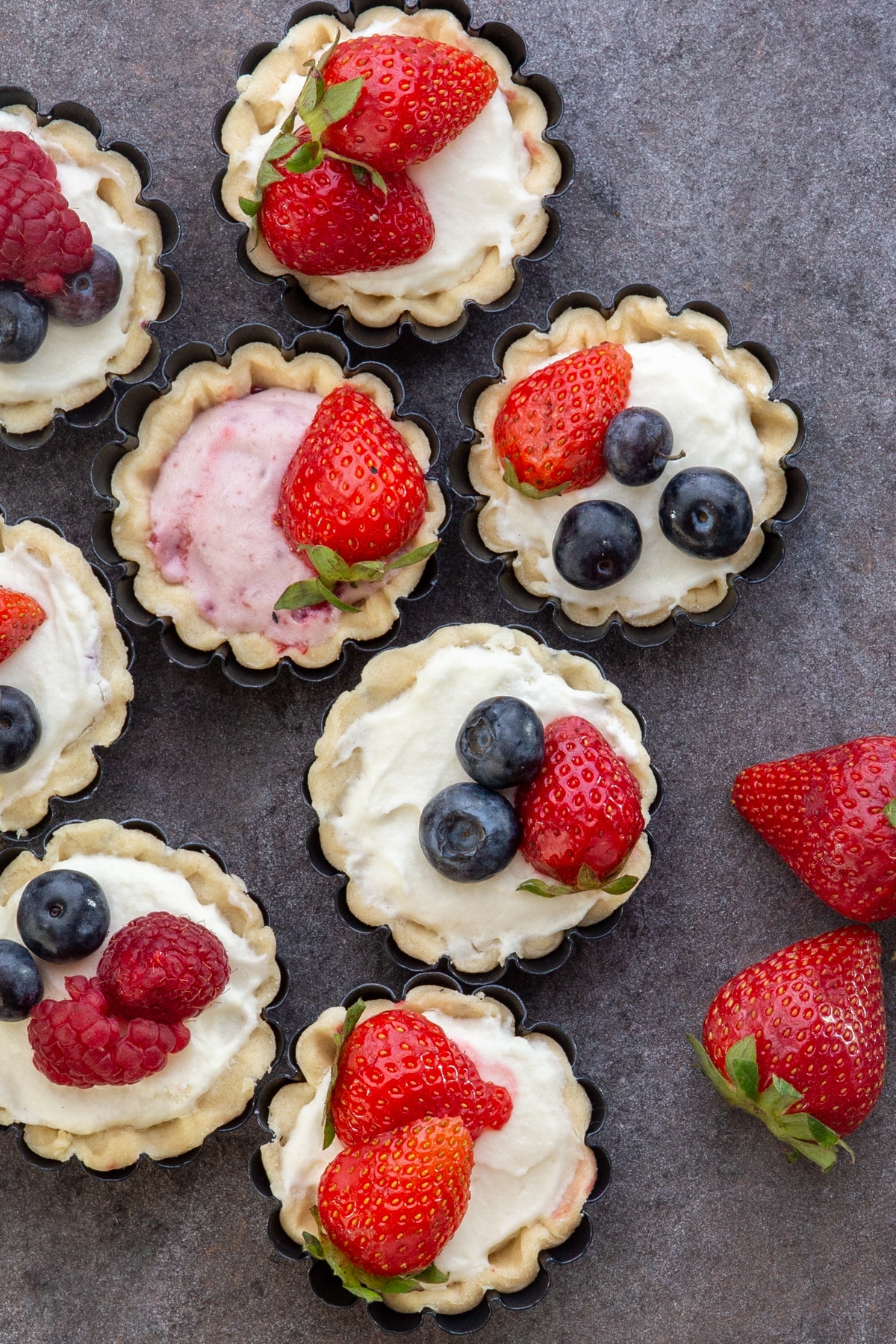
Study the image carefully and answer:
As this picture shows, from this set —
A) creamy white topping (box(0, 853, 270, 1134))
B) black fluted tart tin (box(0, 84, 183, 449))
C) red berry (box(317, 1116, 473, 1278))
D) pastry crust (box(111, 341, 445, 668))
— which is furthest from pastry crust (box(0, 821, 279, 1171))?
black fluted tart tin (box(0, 84, 183, 449))

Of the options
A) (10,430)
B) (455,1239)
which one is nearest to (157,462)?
(10,430)

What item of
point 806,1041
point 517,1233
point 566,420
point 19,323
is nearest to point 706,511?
point 566,420

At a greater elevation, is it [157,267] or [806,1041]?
[157,267]

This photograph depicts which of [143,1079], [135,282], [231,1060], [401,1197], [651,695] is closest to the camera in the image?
[401,1197]

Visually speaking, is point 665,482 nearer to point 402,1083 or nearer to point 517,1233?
point 402,1083

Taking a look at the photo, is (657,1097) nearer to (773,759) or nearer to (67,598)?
(773,759)
